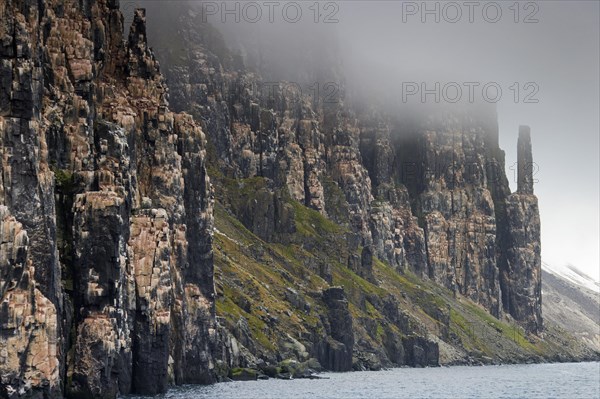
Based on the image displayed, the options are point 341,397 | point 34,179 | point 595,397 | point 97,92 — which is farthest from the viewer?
point 595,397

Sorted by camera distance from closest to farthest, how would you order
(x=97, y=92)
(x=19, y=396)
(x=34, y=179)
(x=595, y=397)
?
(x=19, y=396) < (x=34, y=179) < (x=97, y=92) < (x=595, y=397)

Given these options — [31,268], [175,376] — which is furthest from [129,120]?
[31,268]

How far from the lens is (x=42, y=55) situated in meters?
136

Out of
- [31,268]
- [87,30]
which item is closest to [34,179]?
[31,268]

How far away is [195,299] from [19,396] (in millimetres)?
86023

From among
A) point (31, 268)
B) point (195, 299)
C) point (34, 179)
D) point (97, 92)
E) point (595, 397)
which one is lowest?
point (595, 397)

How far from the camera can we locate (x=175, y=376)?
180m

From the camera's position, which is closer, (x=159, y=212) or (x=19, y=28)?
(x=19, y=28)

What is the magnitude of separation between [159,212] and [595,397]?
85557mm

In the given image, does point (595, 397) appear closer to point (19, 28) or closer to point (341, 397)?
point (341, 397)

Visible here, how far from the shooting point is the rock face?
113500mm

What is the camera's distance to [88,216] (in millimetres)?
131375

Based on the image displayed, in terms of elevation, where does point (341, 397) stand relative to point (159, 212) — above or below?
below

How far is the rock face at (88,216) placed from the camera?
114 meters
